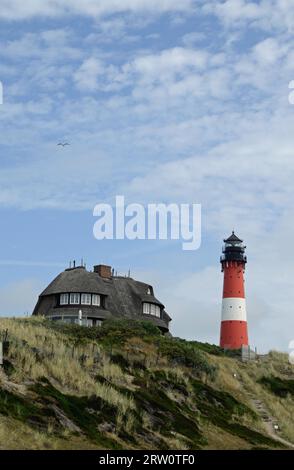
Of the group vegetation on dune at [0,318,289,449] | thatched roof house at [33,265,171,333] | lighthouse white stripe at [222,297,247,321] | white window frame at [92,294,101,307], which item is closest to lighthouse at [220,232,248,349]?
lighthouse white stripe at [222,297,247,321]

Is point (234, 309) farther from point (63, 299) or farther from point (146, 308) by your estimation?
point (63, 299)

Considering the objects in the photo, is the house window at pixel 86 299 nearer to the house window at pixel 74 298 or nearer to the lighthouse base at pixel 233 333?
the house window at pixel 74 298

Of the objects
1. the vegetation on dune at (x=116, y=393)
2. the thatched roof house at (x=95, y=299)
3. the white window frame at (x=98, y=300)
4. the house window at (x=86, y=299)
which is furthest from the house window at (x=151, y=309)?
the vegetation on dune at (x=116, y=393)

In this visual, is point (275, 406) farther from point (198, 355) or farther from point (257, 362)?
point (257, 362)

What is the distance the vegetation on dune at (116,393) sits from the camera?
27.2 metres

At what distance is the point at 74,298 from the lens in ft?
219

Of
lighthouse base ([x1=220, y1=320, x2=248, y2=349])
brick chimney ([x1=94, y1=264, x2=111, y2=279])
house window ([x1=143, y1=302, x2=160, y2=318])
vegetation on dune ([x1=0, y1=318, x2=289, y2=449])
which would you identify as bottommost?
vegetation on dune ([x1=0, y1=318, x2=289, y2=449])

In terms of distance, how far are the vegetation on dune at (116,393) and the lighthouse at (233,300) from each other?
19.8 metres

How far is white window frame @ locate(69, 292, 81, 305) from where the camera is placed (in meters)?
66.5

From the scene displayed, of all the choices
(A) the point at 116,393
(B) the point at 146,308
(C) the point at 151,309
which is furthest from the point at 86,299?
(A) the point at 116,393

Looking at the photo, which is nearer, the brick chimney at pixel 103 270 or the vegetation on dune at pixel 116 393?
the vegetation on dune at pixel 116 393

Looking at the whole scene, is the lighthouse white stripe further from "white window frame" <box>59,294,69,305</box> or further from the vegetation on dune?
the vegetation on dune

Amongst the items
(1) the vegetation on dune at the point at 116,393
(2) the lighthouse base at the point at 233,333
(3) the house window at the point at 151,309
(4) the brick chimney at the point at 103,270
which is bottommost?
(1) the vegetation on dune at the point at 116,393

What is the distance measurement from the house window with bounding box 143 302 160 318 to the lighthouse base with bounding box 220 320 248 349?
726 centimetres
